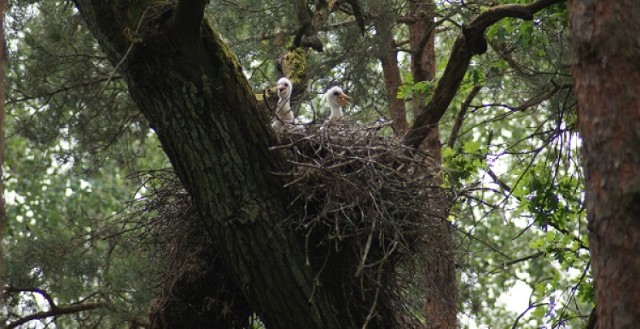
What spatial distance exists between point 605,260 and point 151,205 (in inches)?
121

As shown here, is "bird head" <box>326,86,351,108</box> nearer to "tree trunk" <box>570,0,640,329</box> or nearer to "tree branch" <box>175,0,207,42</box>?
"tree branch" <box>175,0,207,42</box>

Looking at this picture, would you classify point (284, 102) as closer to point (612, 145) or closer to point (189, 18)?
point (189, 18)

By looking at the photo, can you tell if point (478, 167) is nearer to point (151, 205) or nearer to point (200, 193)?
point (151, 205)

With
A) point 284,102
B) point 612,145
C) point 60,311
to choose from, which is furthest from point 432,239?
point 60,311

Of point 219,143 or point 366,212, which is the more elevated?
point 219,143

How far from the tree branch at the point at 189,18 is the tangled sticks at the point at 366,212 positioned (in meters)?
0.67

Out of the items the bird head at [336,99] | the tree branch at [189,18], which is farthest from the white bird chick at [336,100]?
the tree branch at [189,18]

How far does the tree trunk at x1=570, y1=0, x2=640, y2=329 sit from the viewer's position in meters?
3.90

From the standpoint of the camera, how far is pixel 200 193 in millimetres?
5352

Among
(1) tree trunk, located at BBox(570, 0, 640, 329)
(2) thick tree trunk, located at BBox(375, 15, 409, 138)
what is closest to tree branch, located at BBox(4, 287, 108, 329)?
(2) thick tree trunk, located at BBox(375, 15, 409, 138)

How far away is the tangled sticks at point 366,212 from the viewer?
5.43 meters

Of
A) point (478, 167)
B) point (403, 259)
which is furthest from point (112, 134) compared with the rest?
point (403, 259)

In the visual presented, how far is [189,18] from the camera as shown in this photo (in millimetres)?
5102

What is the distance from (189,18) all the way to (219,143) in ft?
1.99
